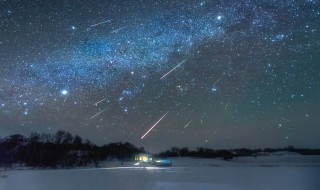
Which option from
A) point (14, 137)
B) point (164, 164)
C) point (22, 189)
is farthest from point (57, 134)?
point (22, 189)

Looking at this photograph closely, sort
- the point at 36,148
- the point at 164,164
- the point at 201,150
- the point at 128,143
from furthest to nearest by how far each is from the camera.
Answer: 1. the point at 128,143
2. the point at 201,150
3. the point at 36,148
4. the point at 164,164

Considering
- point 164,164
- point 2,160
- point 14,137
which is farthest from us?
point 14,137

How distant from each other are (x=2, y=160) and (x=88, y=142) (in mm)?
43504

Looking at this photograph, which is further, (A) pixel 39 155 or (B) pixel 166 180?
(A) pixel 39 155

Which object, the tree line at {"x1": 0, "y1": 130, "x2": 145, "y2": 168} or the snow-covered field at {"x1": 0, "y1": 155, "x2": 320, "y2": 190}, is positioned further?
the tree line at {"x1": 0, "y1": 130, "x2": 145, "y2": 168}

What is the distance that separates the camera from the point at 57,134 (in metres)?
93.6

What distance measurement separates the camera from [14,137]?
90.7 metres

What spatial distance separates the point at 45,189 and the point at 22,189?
1.16 meters

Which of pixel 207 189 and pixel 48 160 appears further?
pixel 48 160

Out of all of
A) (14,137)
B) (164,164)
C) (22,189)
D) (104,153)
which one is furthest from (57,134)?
(22,189)

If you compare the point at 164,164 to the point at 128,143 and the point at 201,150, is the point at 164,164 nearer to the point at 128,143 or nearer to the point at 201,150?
the point at 201,150

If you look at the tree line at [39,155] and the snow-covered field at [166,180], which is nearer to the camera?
the snow-covered field at [166,180]

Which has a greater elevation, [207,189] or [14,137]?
[14,137]

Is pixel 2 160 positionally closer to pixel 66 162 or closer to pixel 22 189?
pixel 66 162
